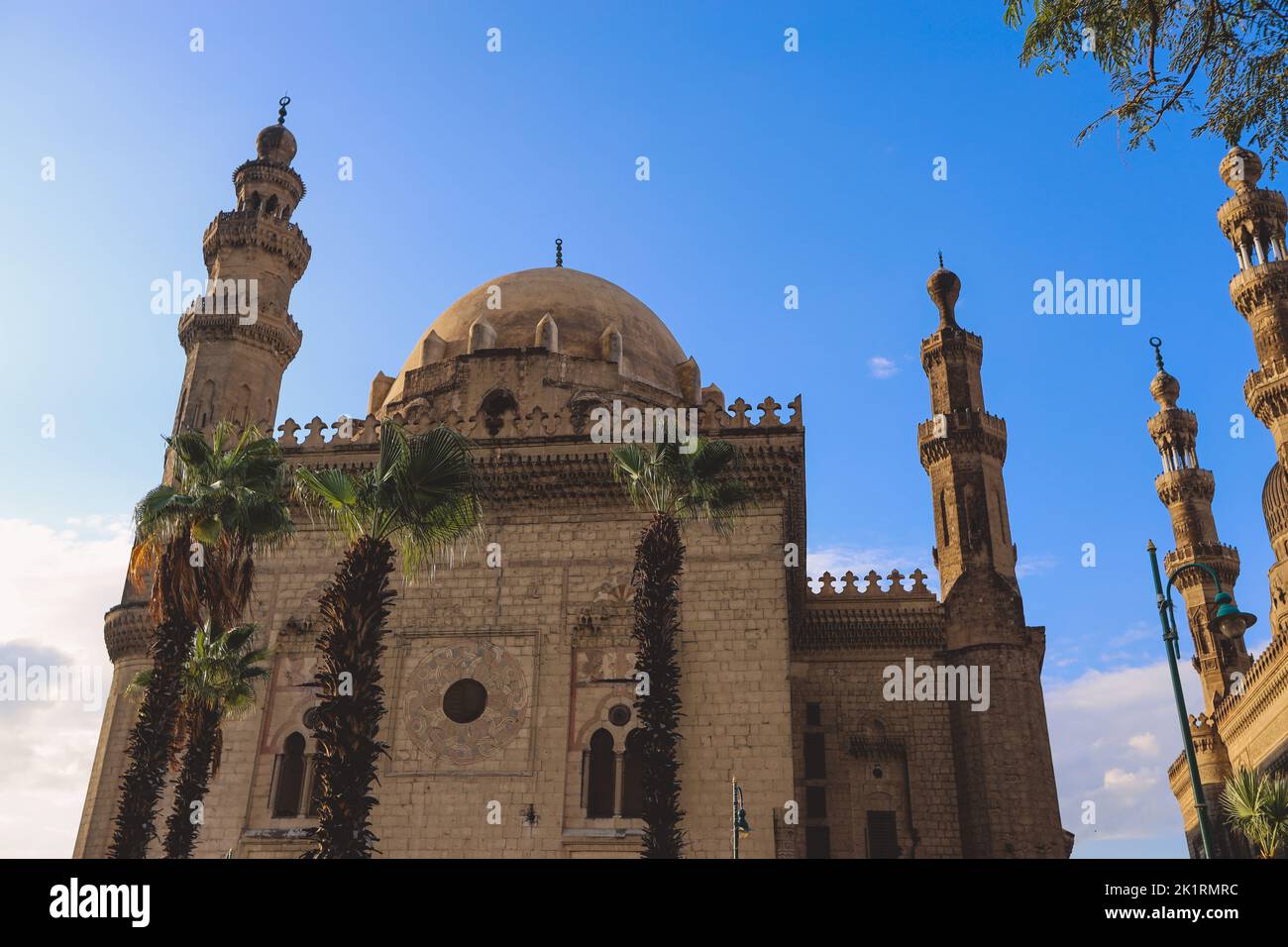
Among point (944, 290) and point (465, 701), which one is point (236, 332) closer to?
point (465, 701)

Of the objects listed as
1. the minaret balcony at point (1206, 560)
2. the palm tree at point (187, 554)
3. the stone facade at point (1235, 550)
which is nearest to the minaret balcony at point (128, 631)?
the palm tree at point (187, 554)

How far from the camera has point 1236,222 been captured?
31078 mm

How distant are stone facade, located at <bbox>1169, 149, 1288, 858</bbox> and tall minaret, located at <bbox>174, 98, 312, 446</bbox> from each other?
23.4 metres

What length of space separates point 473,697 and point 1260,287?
81.1ft

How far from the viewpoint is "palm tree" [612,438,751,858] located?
14945 mm

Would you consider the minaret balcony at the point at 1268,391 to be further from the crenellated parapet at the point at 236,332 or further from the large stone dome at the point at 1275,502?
the crenellated parapet at the point at 236,332

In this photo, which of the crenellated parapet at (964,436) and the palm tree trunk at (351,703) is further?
the crenellated parapet at (964,436)

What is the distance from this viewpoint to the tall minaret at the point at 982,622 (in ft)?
70.2

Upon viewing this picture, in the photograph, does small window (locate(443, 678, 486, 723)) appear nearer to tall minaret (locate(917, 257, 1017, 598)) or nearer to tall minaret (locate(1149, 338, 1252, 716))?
tall minaret (locate(917, 257, 1017, 598))

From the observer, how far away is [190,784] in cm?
1393

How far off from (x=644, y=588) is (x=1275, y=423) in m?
20.8

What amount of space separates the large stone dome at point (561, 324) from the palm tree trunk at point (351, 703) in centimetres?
1427

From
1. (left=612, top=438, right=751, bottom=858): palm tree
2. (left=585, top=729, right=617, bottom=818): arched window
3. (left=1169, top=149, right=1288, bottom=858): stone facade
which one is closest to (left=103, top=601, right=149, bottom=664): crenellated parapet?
(left=585, top=729, right=617, bottom=818): arched window

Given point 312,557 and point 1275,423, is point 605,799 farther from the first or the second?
point 1275,423
